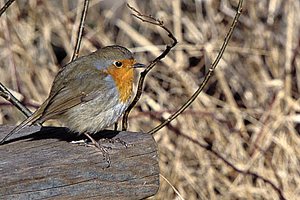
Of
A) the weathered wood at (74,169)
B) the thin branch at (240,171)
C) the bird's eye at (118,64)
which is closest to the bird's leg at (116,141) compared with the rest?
the weathered wood at (74,169)

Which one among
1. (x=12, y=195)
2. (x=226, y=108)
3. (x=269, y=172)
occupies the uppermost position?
(x=12, y=195)

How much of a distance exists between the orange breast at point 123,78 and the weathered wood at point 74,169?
44 cm

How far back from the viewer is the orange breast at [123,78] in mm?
3553

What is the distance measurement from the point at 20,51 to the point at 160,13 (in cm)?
116

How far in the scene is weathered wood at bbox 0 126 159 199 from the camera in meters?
2.58

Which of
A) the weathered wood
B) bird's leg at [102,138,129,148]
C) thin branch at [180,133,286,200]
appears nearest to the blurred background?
thin branch at [180,133,286,200]

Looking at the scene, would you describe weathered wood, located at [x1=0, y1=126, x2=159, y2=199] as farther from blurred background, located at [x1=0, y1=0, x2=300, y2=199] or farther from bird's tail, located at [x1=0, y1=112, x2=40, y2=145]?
blurred background, located at [x1=0, y1=0, x2=300, y2=199]

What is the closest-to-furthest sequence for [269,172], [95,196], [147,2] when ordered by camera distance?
[95,196] → [269,172] → [147,2]

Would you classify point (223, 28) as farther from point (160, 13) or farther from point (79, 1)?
point (79, 1)

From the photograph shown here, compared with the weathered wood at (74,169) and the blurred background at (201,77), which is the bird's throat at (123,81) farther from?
the blurred background at (201,77)

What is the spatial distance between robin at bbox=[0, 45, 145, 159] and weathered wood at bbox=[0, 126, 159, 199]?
1.11 feet

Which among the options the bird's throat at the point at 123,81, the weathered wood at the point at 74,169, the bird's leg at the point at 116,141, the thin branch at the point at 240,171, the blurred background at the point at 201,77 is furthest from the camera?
the blurred background at the point at 201,77

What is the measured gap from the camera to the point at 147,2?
21.1 ft

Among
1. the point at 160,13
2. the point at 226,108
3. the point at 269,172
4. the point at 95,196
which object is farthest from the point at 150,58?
the point at 95,196
